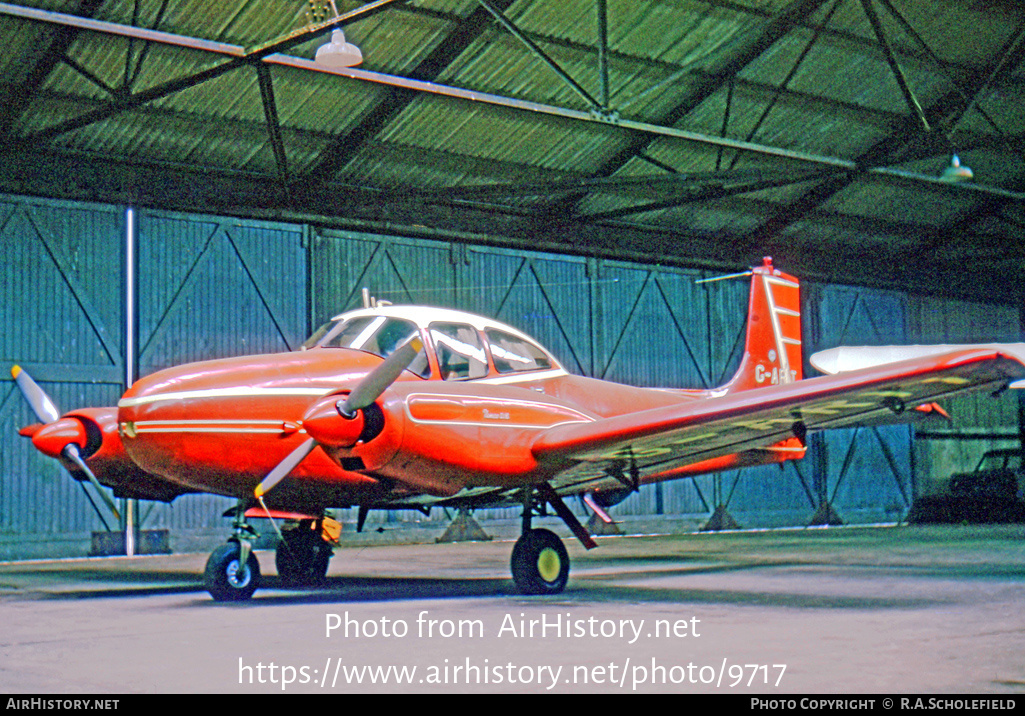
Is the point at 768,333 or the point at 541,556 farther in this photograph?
the point at 768,333

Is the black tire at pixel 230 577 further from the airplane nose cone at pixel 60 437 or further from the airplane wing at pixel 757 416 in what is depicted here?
the airplane wing at pixel 757 416

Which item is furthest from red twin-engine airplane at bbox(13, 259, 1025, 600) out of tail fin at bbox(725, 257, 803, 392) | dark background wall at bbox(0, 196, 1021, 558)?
dark background wall at bbox(0, 196, 1021, 558)

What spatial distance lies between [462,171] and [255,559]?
10.8m

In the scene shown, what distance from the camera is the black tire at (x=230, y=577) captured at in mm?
8727

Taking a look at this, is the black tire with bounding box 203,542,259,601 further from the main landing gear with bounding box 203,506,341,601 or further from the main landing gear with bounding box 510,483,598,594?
the main landing gear with bounding box 510,483,598,594

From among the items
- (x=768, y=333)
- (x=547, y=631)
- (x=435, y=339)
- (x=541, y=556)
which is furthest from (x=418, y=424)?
(x=768, y=333)

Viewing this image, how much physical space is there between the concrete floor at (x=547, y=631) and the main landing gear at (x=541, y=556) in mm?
187

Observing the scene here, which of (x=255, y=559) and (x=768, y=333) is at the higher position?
(x=768, y=333)

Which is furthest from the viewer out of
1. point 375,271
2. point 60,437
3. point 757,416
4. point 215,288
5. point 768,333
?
point 375,271

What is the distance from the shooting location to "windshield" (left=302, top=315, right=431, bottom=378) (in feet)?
29.3

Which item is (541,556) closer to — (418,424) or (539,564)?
(539,564)

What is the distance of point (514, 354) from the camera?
9523 mm

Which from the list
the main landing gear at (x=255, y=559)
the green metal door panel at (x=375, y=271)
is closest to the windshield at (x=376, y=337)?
the main landing gear at (x=255, y=559)

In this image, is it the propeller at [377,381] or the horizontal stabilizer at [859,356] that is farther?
the horizontal stabilizer at [859,356]
